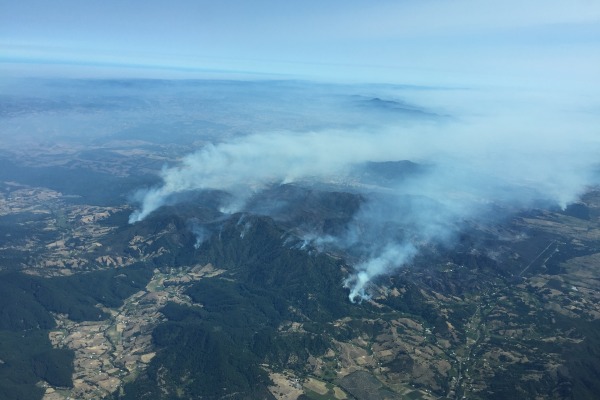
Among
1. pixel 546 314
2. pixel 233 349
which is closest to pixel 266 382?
pixel 233 349

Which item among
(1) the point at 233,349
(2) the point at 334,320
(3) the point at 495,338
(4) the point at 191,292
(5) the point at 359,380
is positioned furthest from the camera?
(4) the point at 191,292

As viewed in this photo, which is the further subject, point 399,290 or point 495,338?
point 399,290

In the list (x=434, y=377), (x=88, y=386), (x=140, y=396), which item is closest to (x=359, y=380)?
(x=434, y=377)

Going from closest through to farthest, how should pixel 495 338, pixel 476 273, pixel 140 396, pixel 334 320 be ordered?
pixel 140 396 < pixel 495 338 < pixel 334 320 < pixel 476 273

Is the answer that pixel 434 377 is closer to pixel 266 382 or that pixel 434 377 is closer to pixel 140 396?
pixel 266 382

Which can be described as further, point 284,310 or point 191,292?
point 191,292

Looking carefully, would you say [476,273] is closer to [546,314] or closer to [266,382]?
[546,314]

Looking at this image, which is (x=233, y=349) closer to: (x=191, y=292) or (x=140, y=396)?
(x=140, y=396)

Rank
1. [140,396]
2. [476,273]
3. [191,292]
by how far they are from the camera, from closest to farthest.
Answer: [140,396] → [191,292] → [476,273]

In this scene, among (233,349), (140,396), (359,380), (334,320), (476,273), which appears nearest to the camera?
(140,396)
